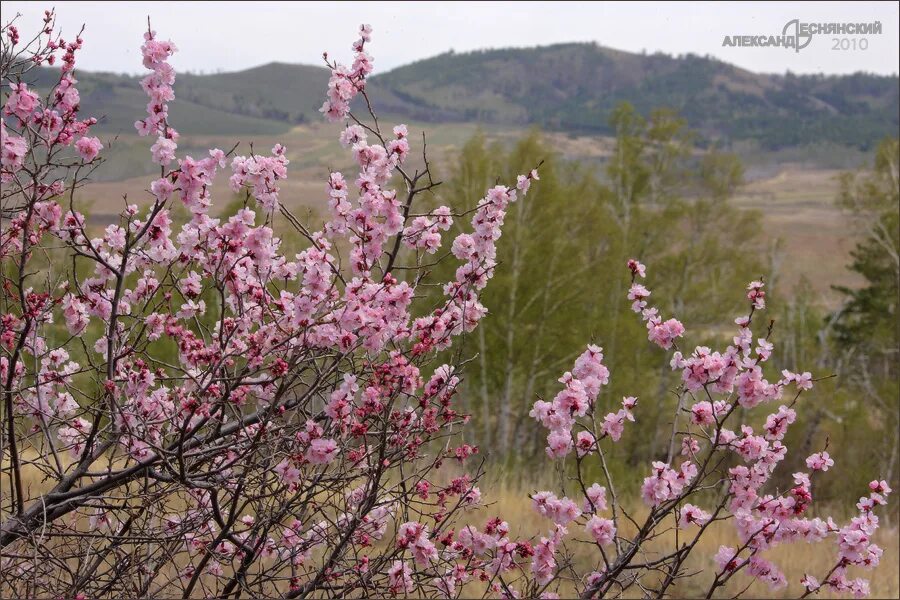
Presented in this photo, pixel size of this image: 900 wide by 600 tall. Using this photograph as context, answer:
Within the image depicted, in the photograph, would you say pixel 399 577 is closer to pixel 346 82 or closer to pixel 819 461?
pixel 819 461

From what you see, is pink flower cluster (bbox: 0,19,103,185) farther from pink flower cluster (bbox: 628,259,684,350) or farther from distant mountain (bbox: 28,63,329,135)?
distant mountain (bbox: 28,63,329,135)

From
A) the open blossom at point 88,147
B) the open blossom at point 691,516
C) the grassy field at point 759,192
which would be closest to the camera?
the open blossom at point 88,147

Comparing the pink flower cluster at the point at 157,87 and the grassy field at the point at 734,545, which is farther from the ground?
the pink flower cluster at the point at 157,87

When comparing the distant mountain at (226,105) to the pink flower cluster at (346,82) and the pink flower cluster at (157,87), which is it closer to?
the pink flower cluster at (346,82)

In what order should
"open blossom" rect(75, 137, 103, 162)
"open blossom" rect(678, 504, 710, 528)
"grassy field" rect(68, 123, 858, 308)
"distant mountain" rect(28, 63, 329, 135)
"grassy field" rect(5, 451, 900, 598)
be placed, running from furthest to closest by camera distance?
"distant mountain" rect(28, 63, 329, 135) → "grassy field" rect(68, 123, 858, 308) → "grassy field" rect(5, 451, 900, 598) → "open blossom" rect(678, 504, 710, 528) → "open blossom" rect(75, 137, 103, 162)

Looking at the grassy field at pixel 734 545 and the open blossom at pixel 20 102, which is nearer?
the open blossom at pixel 20 102

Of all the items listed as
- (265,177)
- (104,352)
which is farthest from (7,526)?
(265,177)

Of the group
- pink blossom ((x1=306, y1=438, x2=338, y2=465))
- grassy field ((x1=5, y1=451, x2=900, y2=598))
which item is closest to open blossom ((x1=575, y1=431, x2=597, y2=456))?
pink blossom ((x1=306, y1=438, x2=338, y2=465))

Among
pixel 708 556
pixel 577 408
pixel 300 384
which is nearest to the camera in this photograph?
pixel 577 408

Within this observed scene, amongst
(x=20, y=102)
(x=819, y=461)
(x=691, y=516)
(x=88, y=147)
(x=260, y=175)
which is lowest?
(x=691, y=516)

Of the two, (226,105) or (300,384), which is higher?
(226,105)

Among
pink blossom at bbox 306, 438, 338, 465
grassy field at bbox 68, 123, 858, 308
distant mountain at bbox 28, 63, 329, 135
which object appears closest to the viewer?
pink blossom at bbox 306, 438, 338, 465

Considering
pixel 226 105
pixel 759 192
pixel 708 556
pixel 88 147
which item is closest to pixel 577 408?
pixel 88 147

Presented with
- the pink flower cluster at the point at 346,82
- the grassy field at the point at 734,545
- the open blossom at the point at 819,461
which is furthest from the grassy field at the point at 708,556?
the pink flower cluster at the point at 346,82
